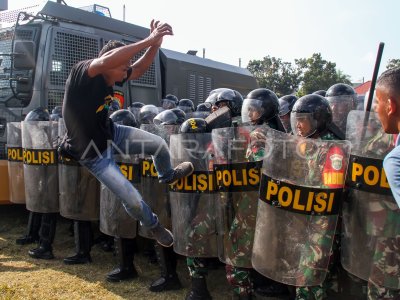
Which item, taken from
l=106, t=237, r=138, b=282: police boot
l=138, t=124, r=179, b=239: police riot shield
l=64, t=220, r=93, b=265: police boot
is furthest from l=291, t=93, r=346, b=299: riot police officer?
l=64, t=220, r=93, b=265: police boot

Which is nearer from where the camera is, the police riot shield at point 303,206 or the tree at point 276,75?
the police riot shield at point 303,206

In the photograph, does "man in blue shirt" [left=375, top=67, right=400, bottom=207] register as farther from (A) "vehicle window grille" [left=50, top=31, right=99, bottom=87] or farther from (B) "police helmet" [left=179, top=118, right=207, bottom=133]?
(A) "vehicle window grille" [left=50, top=31, right=99, bottom=87]

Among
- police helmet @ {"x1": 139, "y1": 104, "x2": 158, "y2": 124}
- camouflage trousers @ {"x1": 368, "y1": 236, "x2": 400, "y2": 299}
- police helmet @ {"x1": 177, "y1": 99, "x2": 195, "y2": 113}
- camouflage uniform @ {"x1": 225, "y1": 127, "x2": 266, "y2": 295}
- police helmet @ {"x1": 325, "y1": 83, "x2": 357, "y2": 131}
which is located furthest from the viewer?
police helmet @ {"x1": 177, "y1": 99, "x2": 195, "y2": 113}

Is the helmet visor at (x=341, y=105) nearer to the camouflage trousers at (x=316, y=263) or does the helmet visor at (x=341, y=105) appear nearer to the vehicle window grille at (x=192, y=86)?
the camouflage trousers at (x=316, y=263)

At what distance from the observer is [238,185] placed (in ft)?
11.3

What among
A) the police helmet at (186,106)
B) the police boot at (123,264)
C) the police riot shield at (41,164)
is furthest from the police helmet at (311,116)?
the police helmet at (186,106)

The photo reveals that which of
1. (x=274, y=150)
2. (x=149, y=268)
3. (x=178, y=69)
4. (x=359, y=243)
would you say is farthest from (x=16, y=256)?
(x=178, y=69)

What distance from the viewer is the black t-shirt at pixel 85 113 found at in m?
3.46

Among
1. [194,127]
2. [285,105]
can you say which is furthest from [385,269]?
[285,105]

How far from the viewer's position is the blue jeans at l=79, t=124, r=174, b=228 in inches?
146

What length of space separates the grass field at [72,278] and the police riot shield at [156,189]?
588 millimetres

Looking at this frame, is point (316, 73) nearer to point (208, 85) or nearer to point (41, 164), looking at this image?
point (208, 85)

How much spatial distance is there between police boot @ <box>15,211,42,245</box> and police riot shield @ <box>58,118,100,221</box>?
1079mm

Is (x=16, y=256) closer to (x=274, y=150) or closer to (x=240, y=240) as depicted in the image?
(x=240, y=240)
